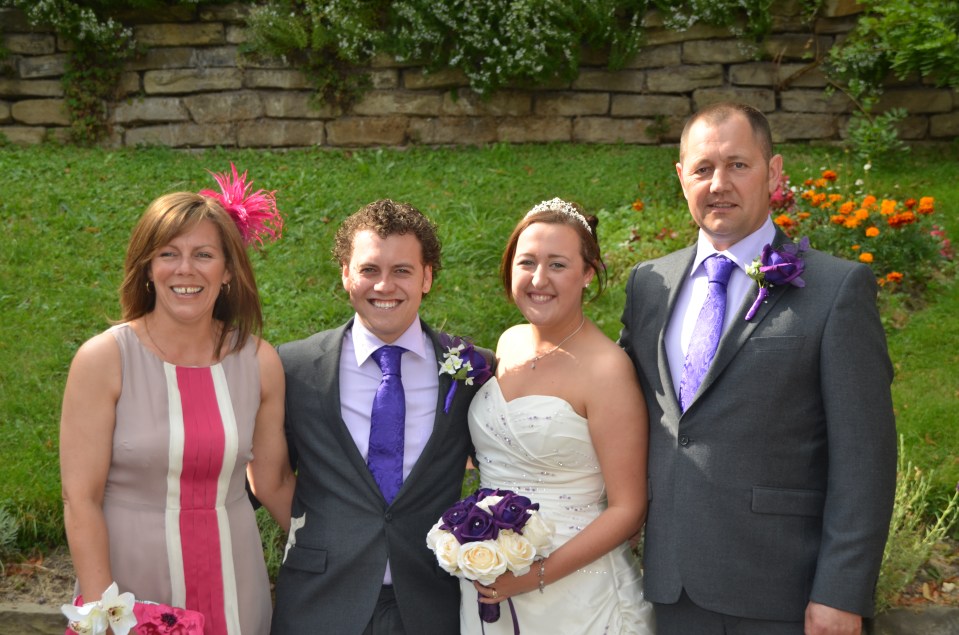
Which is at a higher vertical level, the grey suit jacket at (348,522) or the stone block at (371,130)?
the stone block at (371,130)

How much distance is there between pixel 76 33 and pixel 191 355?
726 centimetres

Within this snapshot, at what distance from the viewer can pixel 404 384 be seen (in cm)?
332

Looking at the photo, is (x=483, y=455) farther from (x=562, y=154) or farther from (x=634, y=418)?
(x=562, y=154)

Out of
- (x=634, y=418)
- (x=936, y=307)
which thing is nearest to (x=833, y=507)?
(x=634, y=418)

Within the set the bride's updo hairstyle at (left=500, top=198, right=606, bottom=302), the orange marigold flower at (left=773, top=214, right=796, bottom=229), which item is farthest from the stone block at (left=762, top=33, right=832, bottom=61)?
the bride's updo hairstyle at (left=500, top=198, right=606, bottom=302)

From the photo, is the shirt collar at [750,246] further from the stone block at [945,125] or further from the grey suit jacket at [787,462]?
the stone block at [945,125]

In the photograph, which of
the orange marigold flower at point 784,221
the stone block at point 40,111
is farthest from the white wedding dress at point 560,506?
the stone block at point 40,111

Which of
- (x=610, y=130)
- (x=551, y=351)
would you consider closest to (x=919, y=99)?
(x=610, y=130)

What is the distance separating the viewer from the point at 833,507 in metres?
2.78

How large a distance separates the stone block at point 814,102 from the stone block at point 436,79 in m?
3.08

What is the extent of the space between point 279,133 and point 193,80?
990 mm

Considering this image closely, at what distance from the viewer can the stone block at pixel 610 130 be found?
9.34 meters

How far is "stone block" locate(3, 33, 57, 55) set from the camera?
9.36 metres

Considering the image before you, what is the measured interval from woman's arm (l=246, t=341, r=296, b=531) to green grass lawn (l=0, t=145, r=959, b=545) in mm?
1766
